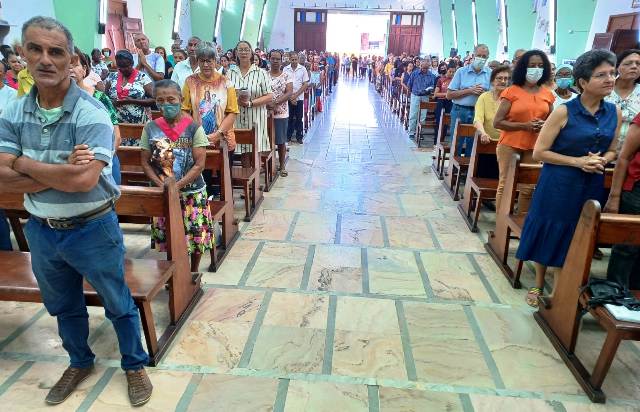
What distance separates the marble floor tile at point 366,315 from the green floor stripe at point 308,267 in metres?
0.27

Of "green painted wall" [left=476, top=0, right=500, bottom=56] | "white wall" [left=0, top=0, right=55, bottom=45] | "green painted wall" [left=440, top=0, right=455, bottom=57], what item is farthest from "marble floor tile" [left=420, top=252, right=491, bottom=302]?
"green painted wall" [left=440, top=0, right=455, bottom=57]

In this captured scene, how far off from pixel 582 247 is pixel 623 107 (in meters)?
1.39

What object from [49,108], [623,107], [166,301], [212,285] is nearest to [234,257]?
[212,285]

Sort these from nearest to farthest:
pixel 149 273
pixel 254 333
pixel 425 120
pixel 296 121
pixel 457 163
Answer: pixel 149 273
pixel 254 333
pixel 457 163
pixel 296 121
pixel 425 120

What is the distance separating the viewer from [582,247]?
7.33 ft

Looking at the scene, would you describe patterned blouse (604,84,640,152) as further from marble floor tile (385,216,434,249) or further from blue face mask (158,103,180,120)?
blue face mask (158,103,180,120)

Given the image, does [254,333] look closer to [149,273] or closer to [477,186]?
[149,273]

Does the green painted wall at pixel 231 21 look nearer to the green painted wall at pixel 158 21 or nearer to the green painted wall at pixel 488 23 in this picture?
the green painted wall at pixel 158 21

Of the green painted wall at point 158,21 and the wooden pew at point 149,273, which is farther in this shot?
the green painted wall at point 158,21

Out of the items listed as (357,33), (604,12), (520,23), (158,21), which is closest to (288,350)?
(604,12)

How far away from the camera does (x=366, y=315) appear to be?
8.86 feet

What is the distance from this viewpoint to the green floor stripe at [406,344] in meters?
2.23

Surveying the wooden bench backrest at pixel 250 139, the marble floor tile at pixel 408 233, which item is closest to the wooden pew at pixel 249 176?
the wooden bench backrest at pixel 250 139

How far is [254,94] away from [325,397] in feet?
10.4
